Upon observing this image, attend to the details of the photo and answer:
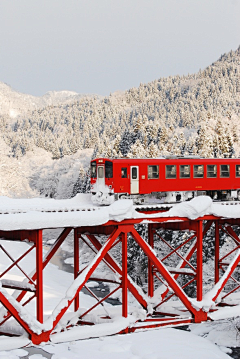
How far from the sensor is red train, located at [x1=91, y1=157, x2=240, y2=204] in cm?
2619

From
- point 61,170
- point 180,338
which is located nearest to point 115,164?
point 180,338

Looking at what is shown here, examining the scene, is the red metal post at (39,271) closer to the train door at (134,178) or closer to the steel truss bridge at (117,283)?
the steel truss bridge at (117,283)

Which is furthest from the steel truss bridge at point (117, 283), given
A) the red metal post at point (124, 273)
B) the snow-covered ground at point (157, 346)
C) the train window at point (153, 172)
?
the snow-covered ground at point (157, 346)

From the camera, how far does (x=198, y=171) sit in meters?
28.2

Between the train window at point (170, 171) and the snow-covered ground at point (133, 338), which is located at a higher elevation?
the train window at point (170, 171)

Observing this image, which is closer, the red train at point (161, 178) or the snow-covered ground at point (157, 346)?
the red train at point (161, 178)

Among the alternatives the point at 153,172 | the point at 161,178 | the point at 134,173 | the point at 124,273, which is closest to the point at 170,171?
the point at 161,178

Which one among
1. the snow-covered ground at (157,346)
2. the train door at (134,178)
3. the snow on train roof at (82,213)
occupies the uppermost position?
the train door at (134,178)

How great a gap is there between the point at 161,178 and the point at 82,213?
11425 millimetres

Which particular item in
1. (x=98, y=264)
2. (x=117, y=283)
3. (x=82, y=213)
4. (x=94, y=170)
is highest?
(x=94, y=170)

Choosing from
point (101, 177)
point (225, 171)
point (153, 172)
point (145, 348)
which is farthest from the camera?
point (145, 348)

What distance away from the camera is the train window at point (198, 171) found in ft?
92.3

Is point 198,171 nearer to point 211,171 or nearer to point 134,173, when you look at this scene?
point 211,171

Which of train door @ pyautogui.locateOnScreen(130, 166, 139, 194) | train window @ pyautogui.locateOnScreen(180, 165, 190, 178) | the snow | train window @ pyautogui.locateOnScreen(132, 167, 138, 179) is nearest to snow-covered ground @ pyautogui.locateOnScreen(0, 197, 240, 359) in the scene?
the snow
